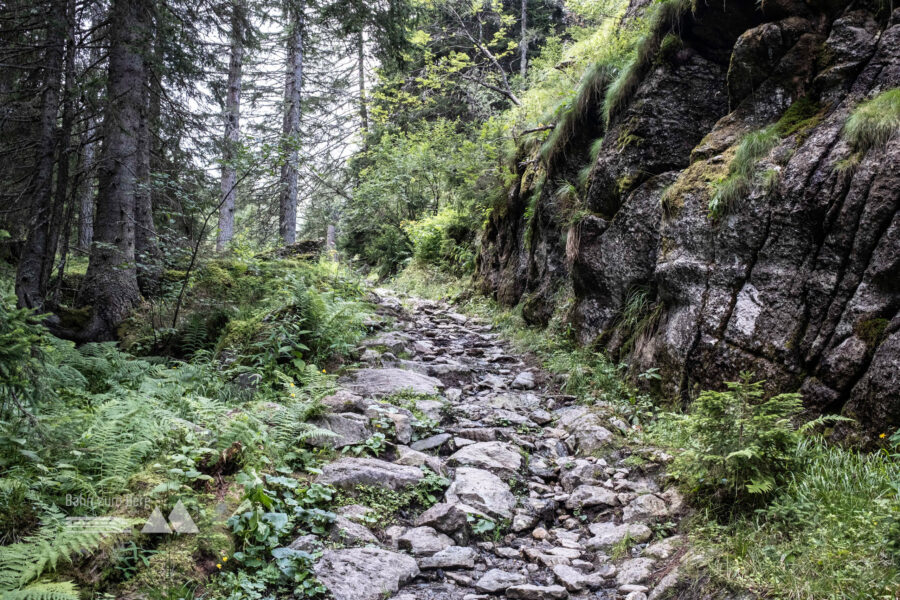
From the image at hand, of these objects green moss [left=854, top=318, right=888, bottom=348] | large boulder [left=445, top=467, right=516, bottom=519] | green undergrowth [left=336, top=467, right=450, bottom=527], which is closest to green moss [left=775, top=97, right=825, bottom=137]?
green moss [left=854, top=318, right=888, bottom=348]

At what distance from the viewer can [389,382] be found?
6230 millimetres

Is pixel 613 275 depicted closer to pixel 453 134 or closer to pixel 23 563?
pixel 23 563

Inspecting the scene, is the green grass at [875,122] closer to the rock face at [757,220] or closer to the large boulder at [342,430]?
the rock face at [757,220]

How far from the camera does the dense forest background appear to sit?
2.88 meters

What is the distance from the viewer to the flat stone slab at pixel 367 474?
12.9 ft

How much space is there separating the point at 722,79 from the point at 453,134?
42.8 ft

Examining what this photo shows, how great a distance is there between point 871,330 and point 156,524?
4912 millimetres

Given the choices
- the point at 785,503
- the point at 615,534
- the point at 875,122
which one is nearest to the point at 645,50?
the point at 875,122

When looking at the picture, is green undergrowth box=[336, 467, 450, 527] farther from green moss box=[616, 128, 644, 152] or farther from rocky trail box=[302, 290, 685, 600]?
green moss box=[616, 128, 644, 152]

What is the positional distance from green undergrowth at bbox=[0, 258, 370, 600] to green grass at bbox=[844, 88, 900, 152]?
16.4 feet

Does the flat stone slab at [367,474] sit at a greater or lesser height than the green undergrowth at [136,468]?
lesser

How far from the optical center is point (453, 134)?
1842cm

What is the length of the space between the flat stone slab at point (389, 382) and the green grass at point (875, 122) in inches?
193

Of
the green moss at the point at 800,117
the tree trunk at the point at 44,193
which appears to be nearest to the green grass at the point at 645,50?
the green moss at the point at 800,117
